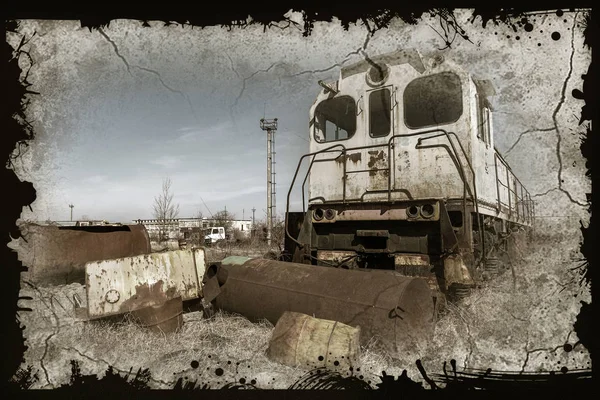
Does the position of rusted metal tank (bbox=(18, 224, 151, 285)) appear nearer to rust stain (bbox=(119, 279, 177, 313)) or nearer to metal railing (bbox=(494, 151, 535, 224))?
rust stain (bbox=(119, 279, 177, 313))

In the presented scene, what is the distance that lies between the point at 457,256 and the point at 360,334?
1.56 m

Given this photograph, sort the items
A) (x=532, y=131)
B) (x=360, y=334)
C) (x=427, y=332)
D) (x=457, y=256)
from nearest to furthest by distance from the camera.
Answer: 1. (x=532, y=131)
2. (x=360, y=334)
3. (x=427, y=332)
4. (x=457, y=256)

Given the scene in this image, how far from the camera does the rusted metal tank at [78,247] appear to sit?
166 inches

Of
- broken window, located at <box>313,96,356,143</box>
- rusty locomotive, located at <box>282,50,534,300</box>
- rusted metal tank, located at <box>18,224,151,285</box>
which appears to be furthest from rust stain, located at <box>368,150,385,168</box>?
rusted metal tank, located at <box>18,224,151,285</box>

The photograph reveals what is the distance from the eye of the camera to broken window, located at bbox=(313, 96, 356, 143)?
5137mm

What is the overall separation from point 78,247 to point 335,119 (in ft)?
13.7

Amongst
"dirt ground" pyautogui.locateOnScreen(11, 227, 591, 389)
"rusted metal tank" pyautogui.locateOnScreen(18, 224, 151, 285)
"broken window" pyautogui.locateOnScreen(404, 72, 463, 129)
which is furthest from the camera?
"broken window" pyautogui.locateOnScreen(404, 72, 463, 129)

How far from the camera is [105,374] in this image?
2.43 m

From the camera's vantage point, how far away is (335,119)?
537 cm

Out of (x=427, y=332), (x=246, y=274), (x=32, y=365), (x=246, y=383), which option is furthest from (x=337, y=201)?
(x=32, y=365)

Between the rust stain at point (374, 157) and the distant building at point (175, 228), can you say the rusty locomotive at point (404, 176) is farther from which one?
the distant building at point (175, 228)

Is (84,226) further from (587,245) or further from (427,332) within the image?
(587,245)

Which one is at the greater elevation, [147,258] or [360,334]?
[147,258]

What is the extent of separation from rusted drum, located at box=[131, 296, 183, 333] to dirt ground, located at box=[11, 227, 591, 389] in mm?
98
